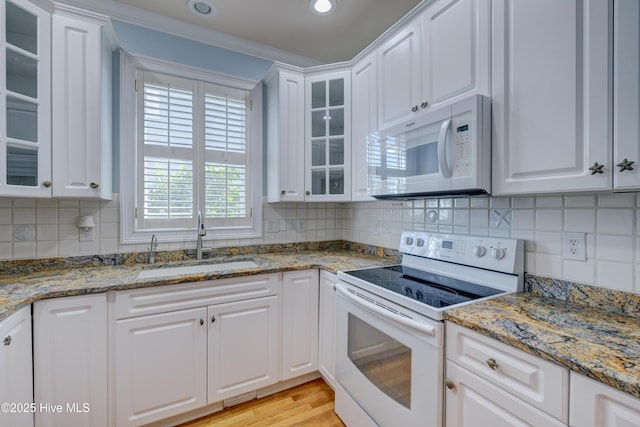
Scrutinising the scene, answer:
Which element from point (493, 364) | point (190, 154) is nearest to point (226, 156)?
point (190, 154)

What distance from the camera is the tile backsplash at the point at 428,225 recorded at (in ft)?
3.73

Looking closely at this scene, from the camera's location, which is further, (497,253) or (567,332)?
(497,253)

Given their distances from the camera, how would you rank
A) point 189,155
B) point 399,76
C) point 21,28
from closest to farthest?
point 21,28 → point 399,76 → point 189,155

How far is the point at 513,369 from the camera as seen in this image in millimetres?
911

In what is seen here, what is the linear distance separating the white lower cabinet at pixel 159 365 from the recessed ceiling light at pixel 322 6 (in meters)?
2.10

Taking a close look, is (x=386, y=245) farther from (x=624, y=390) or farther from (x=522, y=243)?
(x=624, y=390)

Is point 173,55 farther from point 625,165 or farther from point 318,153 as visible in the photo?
point 625,165

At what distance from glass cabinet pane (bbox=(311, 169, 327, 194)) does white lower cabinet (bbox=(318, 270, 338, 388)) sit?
671 mm

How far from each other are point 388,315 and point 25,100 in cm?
209

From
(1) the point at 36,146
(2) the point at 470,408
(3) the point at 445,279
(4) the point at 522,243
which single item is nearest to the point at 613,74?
(4) the point at 522,243

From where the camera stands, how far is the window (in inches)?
80.9

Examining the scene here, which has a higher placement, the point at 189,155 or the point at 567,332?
the point at 189,155

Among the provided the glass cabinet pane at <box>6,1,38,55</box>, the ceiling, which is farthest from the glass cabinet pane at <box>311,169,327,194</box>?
the glass cabinet pane at <box>6,1,38,55</box>

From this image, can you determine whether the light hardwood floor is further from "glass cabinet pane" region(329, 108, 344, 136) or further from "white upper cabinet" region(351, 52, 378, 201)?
"glass cabinet pane" region(329, 108, 344, 136)
